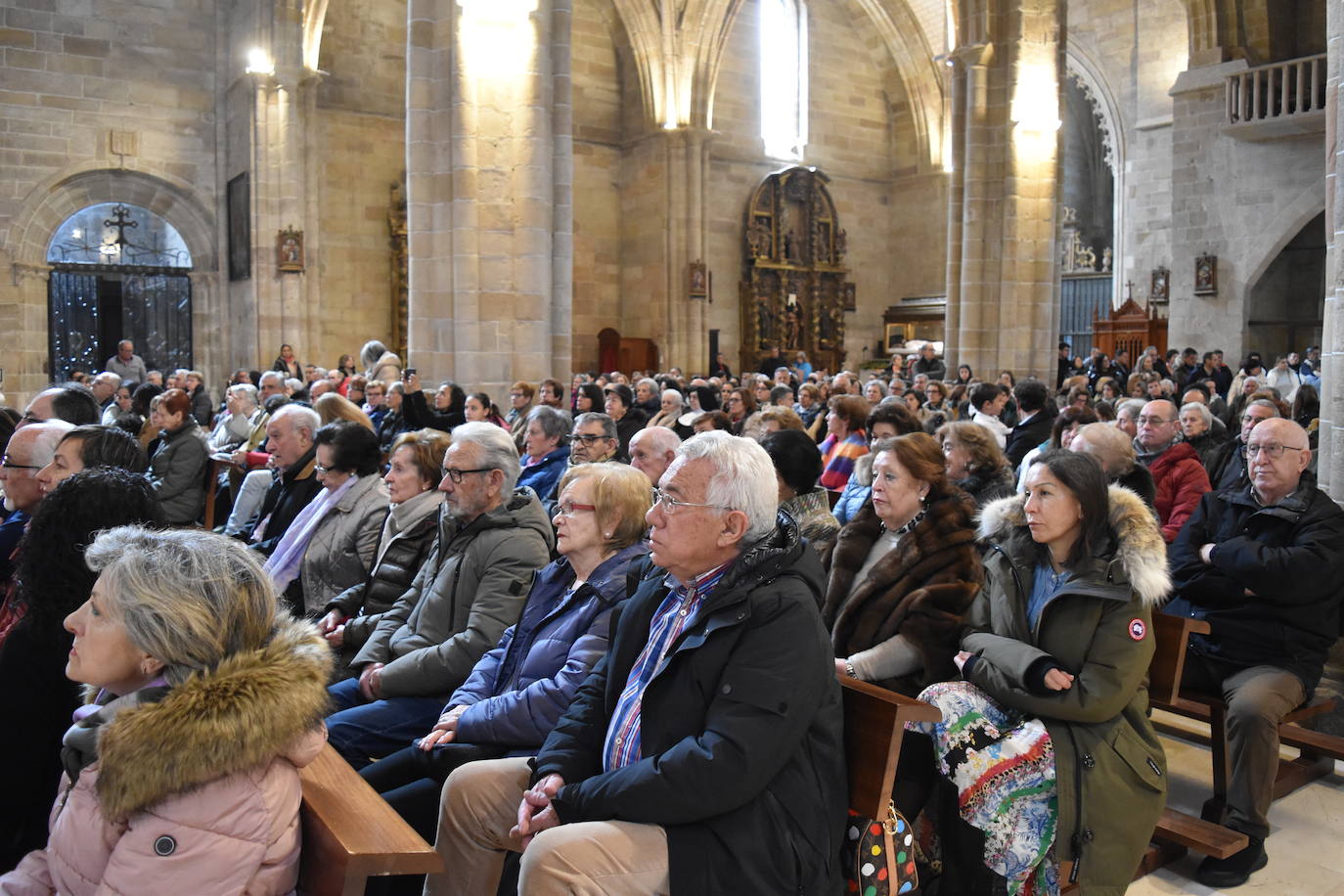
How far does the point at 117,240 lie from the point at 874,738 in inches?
677

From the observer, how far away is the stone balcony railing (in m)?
14.9

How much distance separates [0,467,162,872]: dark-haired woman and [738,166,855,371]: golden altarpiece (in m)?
18.7

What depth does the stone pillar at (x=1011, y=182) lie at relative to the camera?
474 inches

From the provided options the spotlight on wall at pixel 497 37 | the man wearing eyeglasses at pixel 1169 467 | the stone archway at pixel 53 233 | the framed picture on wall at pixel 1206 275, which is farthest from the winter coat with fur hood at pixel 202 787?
the framed picture on wall at pixel 1206 275

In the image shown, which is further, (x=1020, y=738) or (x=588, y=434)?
(x=588, y=434)

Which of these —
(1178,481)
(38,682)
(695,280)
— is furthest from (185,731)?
(695,280)

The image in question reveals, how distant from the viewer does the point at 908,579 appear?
129 inches

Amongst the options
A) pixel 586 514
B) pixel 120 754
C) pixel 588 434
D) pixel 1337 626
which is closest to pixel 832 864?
pixel 586 514

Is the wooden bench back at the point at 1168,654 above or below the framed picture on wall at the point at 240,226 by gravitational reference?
below

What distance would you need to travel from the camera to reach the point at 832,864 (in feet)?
7.82

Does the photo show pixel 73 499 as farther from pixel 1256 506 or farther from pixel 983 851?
pixel 1256 506

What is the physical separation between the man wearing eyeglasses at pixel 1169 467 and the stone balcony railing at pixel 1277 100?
478 inches

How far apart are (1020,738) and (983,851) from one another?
0.38 m

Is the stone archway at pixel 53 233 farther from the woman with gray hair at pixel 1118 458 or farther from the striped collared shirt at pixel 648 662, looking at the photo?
the striped collared shirt at pixel 648 662
